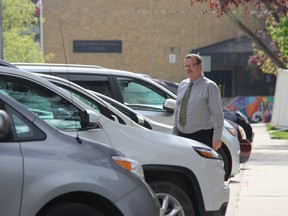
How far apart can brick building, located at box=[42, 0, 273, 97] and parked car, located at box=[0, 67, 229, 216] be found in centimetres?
5290

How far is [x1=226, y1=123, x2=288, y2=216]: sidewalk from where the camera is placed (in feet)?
31.0

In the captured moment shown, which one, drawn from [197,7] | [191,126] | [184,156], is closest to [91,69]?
[191,126]

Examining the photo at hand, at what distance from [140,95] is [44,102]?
5634mm

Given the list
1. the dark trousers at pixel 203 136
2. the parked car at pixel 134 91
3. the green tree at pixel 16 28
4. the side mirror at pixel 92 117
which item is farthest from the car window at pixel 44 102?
the green tree at pixel 16 28

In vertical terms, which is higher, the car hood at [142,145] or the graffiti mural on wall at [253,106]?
the car hood at [142,145]

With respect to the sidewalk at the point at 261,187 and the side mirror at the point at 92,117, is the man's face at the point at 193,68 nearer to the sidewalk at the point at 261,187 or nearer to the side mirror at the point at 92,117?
the sidewalk at the point at 261,187

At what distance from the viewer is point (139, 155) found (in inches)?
265

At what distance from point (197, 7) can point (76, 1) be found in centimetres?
985

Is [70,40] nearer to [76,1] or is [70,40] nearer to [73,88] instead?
[76,1]

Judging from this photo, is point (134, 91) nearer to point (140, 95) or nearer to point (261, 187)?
point (140, 95)

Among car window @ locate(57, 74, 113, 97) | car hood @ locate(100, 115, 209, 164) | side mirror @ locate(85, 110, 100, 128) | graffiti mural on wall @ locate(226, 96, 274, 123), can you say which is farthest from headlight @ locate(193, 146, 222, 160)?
graffiti mural on wall @ locate(226, 96, 274, 123)

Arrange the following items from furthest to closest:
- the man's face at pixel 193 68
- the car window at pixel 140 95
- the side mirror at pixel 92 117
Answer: the car window at pixel 140 95 < the man's face at pixel 193 68 < the side mirror at pixel 92 117

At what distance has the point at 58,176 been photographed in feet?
16.8

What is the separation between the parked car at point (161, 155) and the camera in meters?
6.42
